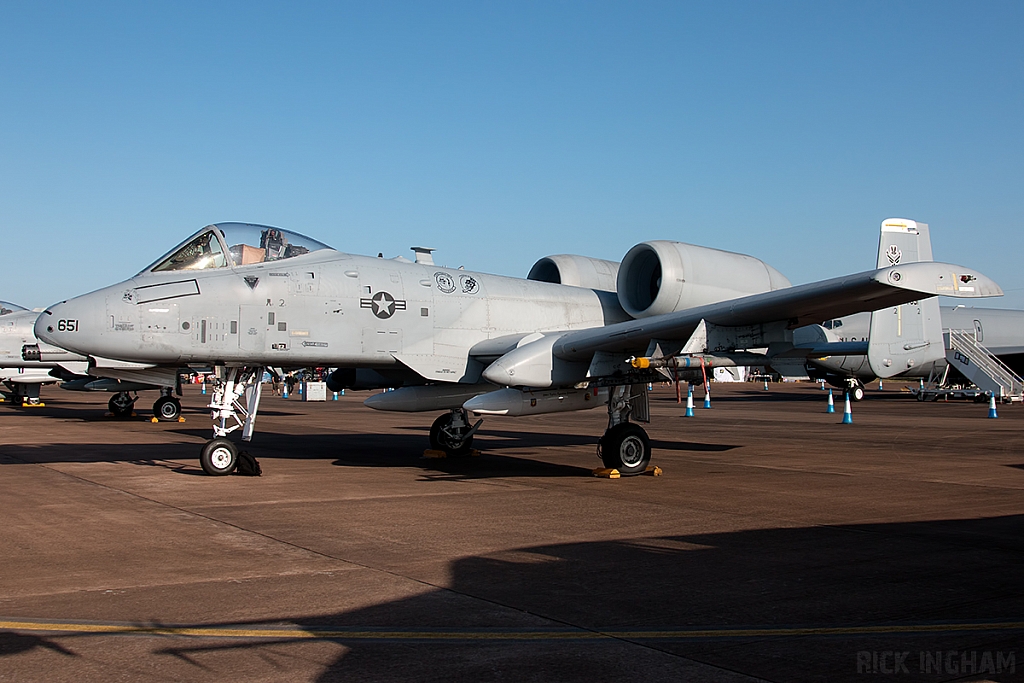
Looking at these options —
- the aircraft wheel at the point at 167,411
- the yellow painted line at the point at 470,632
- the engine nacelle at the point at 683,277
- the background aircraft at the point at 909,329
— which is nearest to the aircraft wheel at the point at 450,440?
the engine nacelle at the point at 683,277

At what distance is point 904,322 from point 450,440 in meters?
7.82

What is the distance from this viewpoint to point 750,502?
9.52 meters

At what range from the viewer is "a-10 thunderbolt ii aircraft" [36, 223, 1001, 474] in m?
10.5

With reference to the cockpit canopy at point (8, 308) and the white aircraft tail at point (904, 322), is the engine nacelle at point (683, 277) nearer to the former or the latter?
the white aircraft tail at point (904, 322)

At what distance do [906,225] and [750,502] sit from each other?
7.38m

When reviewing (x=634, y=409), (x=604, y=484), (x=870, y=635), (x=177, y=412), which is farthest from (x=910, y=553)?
(x=177, y=412)

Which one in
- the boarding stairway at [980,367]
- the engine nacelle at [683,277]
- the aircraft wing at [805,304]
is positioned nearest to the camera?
the aircraft wing at [805,304]

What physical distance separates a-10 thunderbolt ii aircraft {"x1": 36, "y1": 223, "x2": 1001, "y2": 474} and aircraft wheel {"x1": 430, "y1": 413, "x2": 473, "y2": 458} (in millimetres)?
868

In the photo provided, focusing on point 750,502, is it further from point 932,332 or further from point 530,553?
point 932,332

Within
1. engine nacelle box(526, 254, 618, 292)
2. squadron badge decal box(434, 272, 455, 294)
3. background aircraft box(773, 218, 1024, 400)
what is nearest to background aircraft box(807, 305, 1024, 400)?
background aircraft box(773, 218, 1024, 400)

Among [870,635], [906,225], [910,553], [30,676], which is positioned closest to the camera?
[30,676]

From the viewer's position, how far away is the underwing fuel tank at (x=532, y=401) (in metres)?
11.0

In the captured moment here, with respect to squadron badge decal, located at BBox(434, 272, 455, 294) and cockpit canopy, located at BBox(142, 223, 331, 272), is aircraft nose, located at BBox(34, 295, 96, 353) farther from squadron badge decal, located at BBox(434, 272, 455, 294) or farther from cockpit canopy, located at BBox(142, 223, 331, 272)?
squadron badge decal, located at BBox(434, 272, 455, 294)

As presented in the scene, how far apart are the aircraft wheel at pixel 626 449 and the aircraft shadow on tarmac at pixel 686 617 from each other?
478 centimetres
